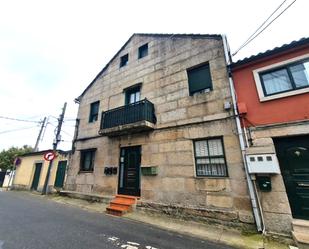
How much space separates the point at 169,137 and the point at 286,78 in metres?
4.62

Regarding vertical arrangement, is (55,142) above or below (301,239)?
above

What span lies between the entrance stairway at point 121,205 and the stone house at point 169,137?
0.98 feet

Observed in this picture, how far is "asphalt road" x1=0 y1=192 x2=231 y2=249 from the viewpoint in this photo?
155 inches

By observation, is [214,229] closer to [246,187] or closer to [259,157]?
[246,187]

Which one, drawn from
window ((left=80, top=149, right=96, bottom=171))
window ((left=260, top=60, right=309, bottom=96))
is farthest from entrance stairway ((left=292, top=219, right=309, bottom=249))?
window ((left=80, top=149, right=96, bottom=171))

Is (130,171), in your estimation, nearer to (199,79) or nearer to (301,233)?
(199,79)

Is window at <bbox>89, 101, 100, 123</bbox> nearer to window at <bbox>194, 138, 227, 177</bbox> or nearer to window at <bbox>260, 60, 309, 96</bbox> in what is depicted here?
window at <bbox>194, 138, 227, 177</bbox>

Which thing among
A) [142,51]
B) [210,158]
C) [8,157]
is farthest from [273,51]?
[8,157]

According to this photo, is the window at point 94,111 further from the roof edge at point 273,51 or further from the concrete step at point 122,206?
the roof edge at point 273,51

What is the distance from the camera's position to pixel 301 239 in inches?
158

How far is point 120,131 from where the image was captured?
8.56 metres

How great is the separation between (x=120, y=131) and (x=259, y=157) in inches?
240

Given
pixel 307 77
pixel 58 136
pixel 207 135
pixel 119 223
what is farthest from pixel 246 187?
pixel 58 136

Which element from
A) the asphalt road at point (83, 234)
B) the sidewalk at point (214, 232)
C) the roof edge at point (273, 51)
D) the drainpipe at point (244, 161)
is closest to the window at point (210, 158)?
the drainpipe at point (244, 161)
